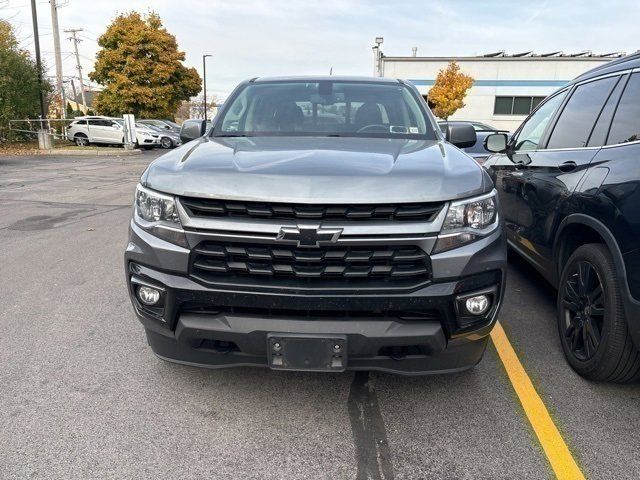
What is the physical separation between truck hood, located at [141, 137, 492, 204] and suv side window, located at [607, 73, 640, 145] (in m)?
0.88

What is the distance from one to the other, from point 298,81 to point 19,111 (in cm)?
2439

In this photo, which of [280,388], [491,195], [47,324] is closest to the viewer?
[491,195]

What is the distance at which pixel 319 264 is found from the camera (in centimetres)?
238

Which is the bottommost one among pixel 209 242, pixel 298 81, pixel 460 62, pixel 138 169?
pixel 138 169

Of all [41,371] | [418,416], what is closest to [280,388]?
[418,416]

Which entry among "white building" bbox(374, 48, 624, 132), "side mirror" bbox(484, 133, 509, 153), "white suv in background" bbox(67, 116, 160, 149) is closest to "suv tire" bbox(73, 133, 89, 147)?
"white suv in background" bbox(67, 116, 160, 149)

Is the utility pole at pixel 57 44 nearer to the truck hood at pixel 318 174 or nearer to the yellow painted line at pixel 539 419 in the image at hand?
the truck hood at pixel 318 174

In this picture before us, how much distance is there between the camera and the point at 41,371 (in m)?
3.19

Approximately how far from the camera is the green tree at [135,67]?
30.9 m

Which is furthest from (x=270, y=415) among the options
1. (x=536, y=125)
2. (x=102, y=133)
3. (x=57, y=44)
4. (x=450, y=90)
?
(x=450, y=90)

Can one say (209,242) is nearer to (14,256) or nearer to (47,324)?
(47,324)

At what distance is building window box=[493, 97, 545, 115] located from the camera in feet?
121

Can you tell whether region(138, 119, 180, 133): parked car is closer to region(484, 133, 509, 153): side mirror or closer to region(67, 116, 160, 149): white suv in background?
region(67, 116, 160, 149): white suv in background

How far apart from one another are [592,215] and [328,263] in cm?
165
